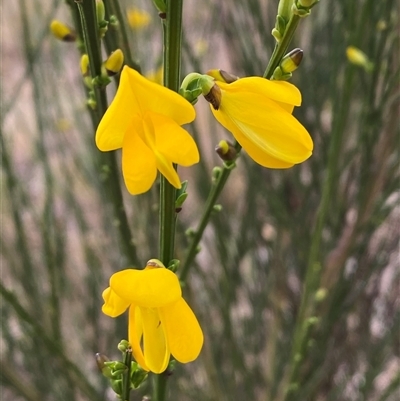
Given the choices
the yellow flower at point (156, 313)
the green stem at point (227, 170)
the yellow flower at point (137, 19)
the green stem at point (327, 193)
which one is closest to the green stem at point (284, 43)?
the green stem at point (227, 170)

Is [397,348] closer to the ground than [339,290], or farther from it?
closer to the ground

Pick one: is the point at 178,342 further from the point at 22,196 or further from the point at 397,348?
the point at 397,348

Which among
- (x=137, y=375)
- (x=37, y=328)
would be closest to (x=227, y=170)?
(x=137, y=375)

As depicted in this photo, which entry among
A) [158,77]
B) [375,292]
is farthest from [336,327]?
[158,77]

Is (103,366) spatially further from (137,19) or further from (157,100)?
(137,19)

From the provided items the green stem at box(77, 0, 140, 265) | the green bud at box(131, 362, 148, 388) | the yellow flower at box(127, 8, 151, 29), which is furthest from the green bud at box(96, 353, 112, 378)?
the yellow flower at box(127, 8, 151, 29)

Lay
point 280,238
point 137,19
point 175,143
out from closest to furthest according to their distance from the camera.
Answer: point 175,143 → point 280,238 → point 137,19
